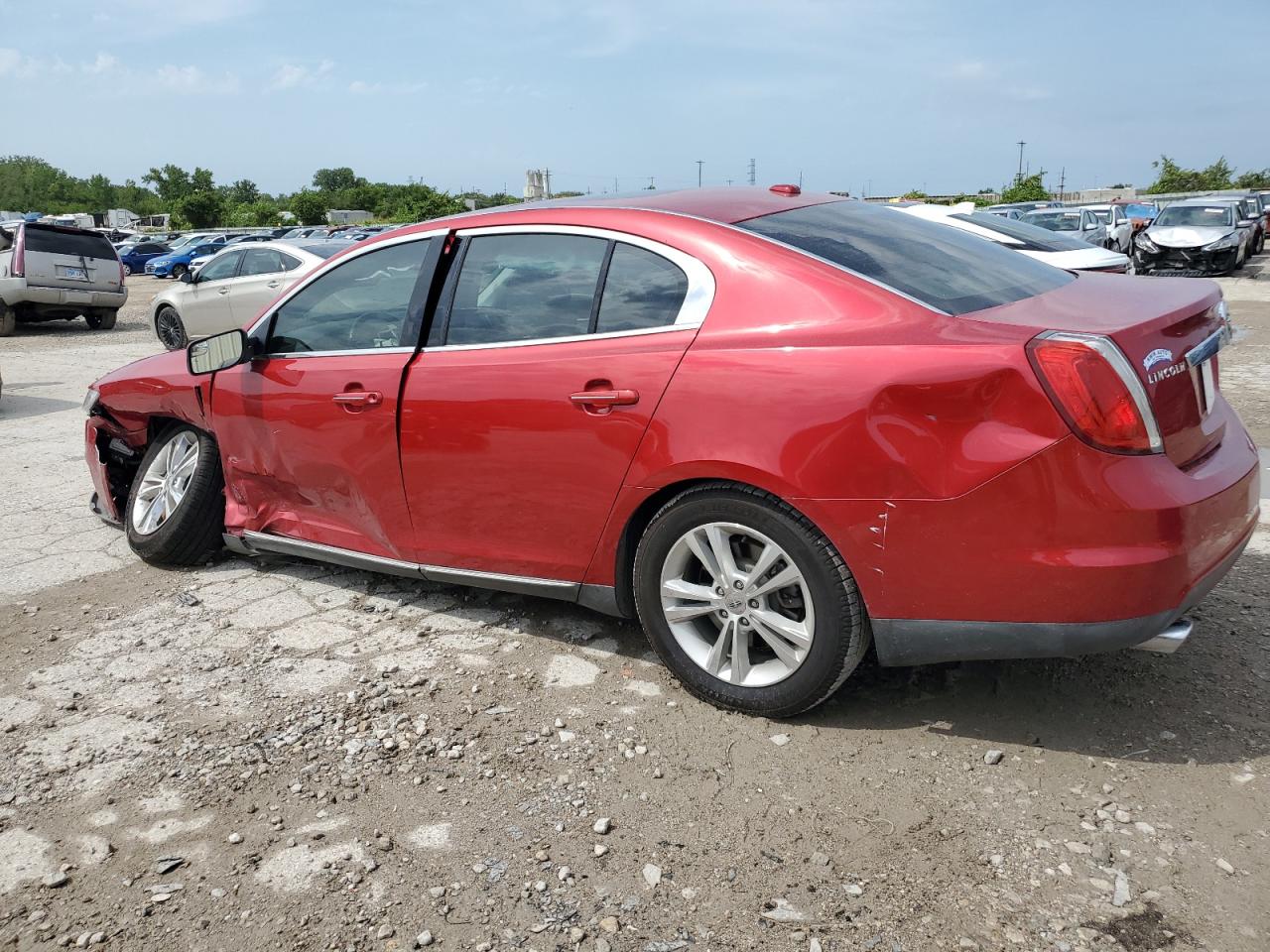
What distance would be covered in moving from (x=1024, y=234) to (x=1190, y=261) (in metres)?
12.5

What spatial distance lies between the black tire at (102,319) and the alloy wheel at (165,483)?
1486 cm

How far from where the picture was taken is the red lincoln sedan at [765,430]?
108 inches

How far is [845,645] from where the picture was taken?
9.96 ft

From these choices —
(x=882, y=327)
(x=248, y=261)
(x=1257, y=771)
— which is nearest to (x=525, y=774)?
(x=882, y=327)

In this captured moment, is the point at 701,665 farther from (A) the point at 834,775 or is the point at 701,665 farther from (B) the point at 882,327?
(B) the point at 882,327

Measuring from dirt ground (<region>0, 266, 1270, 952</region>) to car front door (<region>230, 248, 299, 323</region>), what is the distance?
1030cm

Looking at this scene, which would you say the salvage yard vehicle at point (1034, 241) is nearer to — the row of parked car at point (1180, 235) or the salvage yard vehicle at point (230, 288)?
the salvage yard vehicle at point (230, 288)

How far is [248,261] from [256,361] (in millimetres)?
10799

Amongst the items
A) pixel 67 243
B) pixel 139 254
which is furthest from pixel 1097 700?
pixel 139 254

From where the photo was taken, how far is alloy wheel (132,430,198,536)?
195 inches

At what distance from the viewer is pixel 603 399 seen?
3332 mm

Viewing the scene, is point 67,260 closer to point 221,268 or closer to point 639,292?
point 221,268

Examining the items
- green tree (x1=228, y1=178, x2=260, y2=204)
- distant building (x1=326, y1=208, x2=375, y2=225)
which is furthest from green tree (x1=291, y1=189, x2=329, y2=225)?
green tree (x1=228, y1=178, x2=260, y2=204)

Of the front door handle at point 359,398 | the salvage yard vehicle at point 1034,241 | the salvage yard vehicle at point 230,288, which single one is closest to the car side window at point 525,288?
the front door handle at point 359,398
